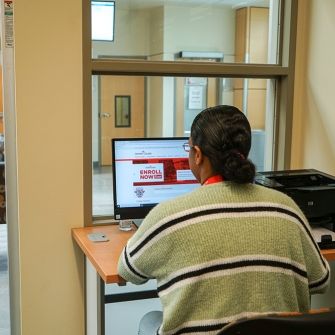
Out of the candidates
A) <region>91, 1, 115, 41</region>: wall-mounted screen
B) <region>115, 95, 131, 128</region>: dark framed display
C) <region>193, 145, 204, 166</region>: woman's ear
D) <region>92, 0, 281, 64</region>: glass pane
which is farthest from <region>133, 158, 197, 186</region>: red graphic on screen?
<region>193, 145, 204, 166</region>: woman's ear

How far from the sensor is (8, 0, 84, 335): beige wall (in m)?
2.25

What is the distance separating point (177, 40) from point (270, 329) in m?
2.06

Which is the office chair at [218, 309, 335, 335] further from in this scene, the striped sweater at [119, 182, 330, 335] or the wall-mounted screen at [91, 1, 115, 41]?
the wall-mounted screen at [91, 1, 115, 41]

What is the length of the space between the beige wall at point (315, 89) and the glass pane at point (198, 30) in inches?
6.7

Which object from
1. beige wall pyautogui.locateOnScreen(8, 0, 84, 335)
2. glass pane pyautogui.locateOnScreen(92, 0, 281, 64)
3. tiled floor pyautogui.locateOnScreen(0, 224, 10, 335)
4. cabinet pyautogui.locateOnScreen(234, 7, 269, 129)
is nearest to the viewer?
beige wall pyautogui.locateOnScreen(8, 0, 84, 335)

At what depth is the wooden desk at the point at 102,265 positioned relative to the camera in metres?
1.84

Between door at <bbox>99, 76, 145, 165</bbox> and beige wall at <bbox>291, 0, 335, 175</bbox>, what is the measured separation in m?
0.90

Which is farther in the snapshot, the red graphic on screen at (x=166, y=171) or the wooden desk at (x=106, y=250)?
the red graphic on screen at (x=166, y=171)

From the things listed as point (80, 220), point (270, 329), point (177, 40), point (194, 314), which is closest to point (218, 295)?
point (194, 314)

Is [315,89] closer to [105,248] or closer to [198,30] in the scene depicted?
[198,30]

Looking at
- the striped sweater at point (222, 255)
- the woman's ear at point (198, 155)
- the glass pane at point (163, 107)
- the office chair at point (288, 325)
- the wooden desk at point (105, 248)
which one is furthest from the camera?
the glass pane at point (163, 107)

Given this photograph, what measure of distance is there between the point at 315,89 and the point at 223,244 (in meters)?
1.70

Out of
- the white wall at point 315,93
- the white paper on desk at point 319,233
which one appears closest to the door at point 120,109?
the white wall at point 315,93

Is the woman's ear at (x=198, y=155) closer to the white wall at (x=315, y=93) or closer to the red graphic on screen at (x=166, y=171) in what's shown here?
the red graphic on screen at (x=166, y=171)
